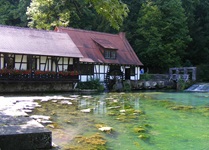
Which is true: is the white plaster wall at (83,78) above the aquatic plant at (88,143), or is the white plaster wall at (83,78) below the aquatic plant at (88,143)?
above

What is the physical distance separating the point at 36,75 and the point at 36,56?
7.97ft

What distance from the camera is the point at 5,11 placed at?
37.1 m

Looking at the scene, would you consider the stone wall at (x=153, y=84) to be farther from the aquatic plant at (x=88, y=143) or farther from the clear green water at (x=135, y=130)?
the aquatic plant at (x=88, y=143)

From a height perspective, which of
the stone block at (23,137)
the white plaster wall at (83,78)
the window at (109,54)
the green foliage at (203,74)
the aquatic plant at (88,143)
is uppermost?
the window at (109,54)

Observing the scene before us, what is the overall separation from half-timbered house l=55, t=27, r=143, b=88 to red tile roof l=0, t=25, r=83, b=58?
182 centimetres

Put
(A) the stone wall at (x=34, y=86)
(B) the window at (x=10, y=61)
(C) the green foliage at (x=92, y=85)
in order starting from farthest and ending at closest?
(C) the green foliage at (x=92, y=85)
(B) the window at (x=10, y=61)
(A) the stone wall at (x=34, y=86)

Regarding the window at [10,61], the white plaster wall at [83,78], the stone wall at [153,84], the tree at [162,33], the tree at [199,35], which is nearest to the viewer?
the window at [10,61]

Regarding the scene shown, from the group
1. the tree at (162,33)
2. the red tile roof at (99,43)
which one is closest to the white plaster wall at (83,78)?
the red tile roof at (99,43)

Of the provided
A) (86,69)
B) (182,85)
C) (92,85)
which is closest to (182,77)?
(182,85)

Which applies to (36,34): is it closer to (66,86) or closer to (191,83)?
(66,86)

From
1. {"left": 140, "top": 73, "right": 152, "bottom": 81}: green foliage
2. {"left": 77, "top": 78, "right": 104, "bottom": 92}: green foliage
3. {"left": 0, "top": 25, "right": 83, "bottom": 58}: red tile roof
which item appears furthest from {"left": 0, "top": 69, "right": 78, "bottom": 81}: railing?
{"left": 140, "top": 73, "right": 152, "bottom": 81}: green foliage

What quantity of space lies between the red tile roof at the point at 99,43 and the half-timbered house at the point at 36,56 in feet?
6.33

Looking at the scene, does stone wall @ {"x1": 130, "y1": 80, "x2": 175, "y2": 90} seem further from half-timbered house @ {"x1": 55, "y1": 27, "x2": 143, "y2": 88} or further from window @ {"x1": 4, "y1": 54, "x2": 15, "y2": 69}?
window @ {"x1": 4, "y1": 54, "x2": 15, "y2": 69}

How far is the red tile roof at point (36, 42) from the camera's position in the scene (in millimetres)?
21844
